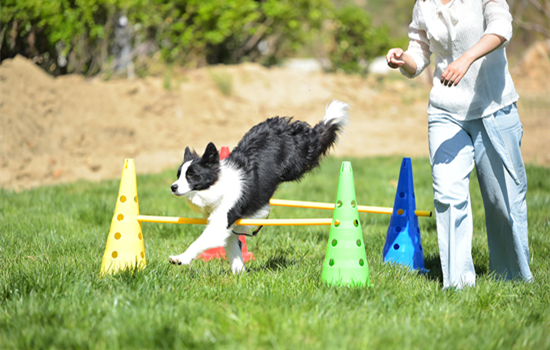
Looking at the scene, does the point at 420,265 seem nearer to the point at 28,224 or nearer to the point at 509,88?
the point at 509,88

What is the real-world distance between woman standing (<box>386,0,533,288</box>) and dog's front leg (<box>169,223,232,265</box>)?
139cm

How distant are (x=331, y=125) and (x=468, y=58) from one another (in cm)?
157

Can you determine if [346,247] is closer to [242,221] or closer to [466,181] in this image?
[242,221]

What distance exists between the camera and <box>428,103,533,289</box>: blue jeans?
2.92 m

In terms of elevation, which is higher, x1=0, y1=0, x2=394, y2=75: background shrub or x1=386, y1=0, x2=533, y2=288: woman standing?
x1=0, y1=0, x2=394, y2=75: background shrub

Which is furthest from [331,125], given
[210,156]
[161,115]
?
[161,115]

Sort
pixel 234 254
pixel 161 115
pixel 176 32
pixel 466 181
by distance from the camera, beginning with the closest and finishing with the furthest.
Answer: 1. pixel 466 181
2. pixel 234 254
3. pixel 161 115
4. pixel 176 32

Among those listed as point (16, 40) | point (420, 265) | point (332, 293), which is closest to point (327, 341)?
point (332, 293)

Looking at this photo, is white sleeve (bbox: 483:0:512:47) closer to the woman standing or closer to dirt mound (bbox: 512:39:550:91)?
the woman standing

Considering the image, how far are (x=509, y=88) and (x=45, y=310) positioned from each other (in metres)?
2.86

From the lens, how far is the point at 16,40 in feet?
28.8

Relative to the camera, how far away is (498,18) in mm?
2662

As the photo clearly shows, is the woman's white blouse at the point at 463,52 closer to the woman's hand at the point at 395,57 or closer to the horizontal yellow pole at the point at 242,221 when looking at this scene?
the woman's hand at the point at 395,57

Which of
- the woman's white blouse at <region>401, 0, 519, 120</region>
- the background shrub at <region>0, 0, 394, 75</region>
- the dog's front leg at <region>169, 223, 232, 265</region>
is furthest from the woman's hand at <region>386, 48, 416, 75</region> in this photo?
the background shrub at <region>0, 0, 394, 75</region>
